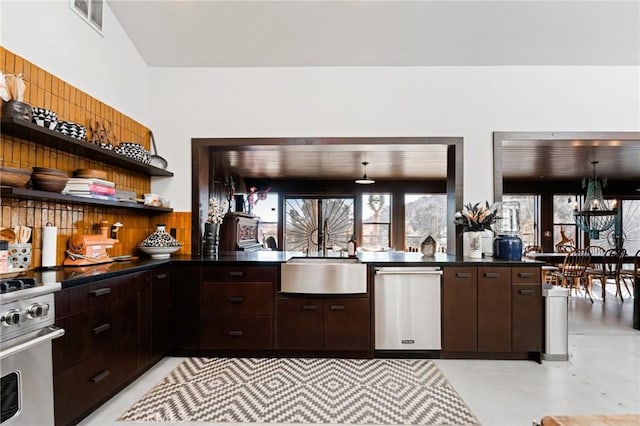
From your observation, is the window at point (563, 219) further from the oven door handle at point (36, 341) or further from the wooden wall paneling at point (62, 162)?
the oven door handle at point (36, 341)

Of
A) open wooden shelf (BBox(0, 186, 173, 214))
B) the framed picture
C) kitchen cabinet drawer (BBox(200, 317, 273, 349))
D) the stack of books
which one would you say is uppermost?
the framed picture

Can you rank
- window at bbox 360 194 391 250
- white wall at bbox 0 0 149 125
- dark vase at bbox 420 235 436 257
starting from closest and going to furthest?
white wall at bbox 0 0 149 125 → dark vase at bbox 420 235 436 257 → window at bbox 360 194 391 250

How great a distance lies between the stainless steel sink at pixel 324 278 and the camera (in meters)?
3.10

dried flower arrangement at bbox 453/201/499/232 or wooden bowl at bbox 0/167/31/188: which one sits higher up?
wooden bowl at bbox 0/167/31/188

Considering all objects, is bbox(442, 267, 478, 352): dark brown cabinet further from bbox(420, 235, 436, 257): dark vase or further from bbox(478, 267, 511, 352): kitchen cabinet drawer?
bbox(420, 235, 436, 257): dark vase

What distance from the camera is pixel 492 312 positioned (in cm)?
311

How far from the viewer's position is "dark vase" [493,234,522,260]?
3346mm

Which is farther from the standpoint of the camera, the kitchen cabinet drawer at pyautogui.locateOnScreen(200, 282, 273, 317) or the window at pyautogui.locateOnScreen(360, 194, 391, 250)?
the window at pyautogui.locateOnScreen(360, 194, 391, 250)

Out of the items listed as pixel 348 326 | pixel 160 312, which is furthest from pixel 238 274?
pixel 348 326

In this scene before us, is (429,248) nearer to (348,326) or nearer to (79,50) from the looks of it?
(348,326)

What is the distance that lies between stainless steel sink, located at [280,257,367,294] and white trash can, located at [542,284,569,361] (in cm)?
166

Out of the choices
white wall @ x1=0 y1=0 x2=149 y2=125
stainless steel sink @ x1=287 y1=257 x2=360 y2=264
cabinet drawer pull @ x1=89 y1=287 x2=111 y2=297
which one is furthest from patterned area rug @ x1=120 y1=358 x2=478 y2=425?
white wall @ x1=0 y1=0 x2=149 y2=125

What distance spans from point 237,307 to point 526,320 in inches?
101

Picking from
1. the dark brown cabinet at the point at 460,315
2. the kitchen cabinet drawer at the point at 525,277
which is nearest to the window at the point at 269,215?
the dark brown cabinet at the point at 460,315
